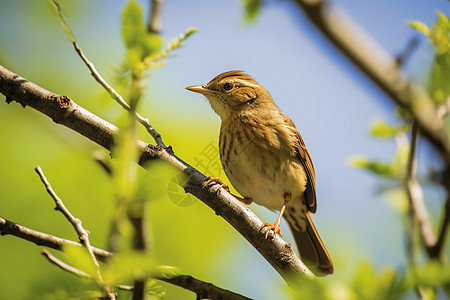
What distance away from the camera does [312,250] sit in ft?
19.4

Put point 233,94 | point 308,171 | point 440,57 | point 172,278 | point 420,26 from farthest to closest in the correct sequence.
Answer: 1. point 233,94
2. point 308,171
3. point 172,278
4. point 420,26
5. point 440,57

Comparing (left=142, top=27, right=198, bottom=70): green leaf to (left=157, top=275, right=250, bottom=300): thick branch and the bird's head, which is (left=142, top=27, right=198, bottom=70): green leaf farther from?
the bird's head

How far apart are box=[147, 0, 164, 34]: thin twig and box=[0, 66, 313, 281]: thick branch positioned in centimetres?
139

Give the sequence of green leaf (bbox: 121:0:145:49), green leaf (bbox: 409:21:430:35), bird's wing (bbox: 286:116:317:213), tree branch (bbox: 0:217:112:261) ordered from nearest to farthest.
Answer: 1. green leaf (bbox: 121:0:145:49)
2. green leaf (bbox: 409:21:430:35)
3. tree branch (bbox: 0:217:112:261)
4. bird's wing (bbox: 286:116:317:213)

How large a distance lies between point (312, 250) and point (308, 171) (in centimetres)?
115

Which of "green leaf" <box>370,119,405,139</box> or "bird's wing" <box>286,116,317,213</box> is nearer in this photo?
"green leaf" <box>370,119,405,139</box>

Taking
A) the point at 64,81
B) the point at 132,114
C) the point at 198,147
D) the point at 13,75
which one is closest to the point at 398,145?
the point at 132,114

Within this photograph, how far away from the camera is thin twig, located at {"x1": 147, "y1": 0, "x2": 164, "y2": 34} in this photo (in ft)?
5.71

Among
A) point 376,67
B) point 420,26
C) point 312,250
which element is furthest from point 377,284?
point 312,250

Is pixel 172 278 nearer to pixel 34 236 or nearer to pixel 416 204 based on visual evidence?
pixel 34 236

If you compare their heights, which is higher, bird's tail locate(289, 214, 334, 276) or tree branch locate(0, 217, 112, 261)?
bird's tail locate(289, 214, 334, 276)

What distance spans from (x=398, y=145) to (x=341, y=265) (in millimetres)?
1026

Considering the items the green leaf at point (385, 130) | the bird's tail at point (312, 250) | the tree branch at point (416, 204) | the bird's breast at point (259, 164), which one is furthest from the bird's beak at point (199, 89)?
the tree branch at point (416, 204)

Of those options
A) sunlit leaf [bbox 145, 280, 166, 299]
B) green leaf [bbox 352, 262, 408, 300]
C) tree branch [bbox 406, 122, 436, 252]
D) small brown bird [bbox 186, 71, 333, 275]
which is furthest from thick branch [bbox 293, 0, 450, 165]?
small brown bird [bbox 186, 71, 333, 275]
